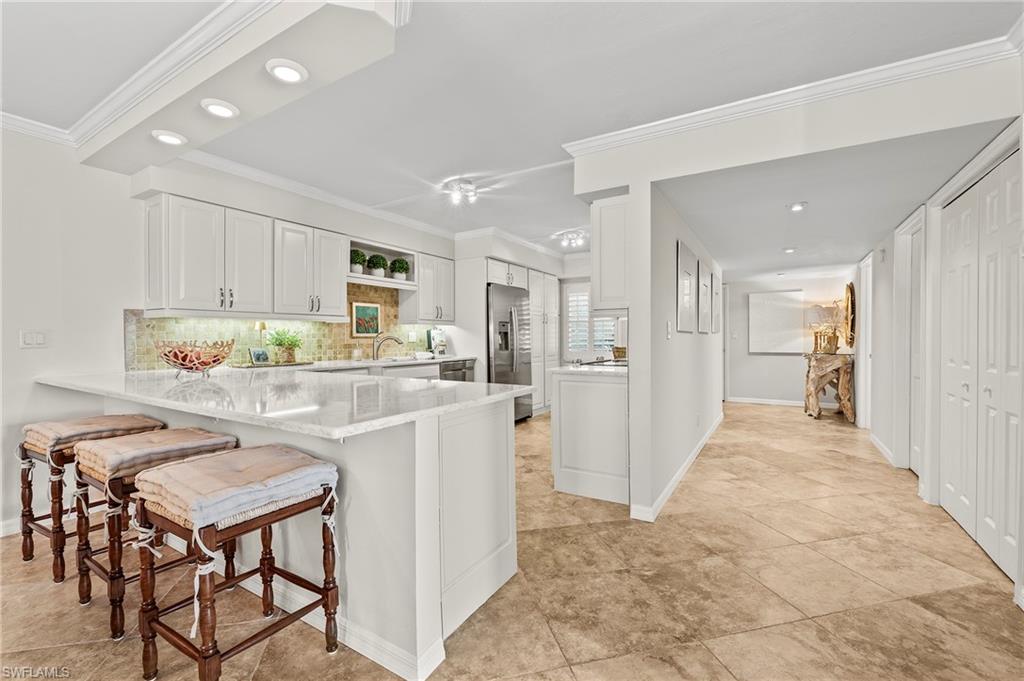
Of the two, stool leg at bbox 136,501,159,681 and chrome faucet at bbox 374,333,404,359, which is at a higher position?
chrome faucet at bbox 374,333,404,359

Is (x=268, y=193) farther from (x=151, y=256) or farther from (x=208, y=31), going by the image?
(x=208, y=31)

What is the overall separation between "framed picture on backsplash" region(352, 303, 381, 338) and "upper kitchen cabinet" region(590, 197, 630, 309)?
2817 mm

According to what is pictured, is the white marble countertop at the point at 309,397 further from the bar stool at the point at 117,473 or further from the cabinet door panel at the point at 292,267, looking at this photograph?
the cabinet door panel at the point at 292,267

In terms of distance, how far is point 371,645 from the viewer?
1.65 metres

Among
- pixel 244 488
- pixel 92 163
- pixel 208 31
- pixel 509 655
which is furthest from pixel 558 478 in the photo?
pixel 92 163

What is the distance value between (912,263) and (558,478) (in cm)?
335

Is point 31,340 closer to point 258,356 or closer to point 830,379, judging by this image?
point 258,356

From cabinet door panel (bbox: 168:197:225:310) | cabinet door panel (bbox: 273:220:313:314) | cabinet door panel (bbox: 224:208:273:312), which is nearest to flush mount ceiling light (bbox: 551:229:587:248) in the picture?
cabinet door panel (bbox: 273:220:313:314)

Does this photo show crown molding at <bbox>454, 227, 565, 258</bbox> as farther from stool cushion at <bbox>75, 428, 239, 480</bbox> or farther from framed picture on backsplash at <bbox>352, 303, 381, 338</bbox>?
stool cushion at <bbox>75, 428, 239, 480</bbox>

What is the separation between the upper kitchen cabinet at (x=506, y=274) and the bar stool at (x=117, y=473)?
12.9 ft

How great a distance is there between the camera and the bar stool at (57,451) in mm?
2064

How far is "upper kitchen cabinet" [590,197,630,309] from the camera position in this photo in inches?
117

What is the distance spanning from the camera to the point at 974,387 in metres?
2.54

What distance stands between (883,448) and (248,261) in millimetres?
5957
